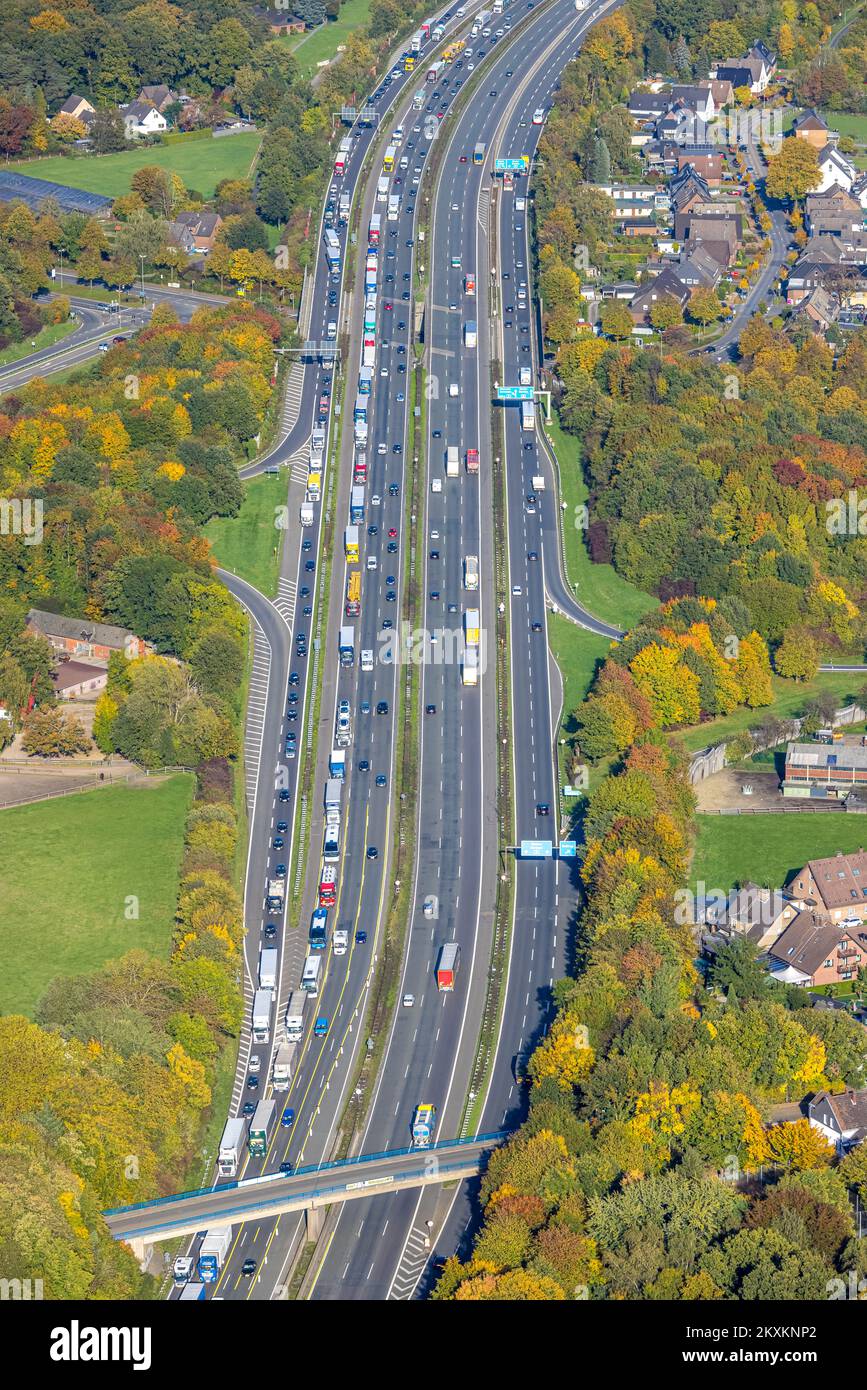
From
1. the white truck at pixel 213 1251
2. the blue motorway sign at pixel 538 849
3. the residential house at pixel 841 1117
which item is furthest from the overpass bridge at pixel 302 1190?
the blue motorway sign at pixel 538 849

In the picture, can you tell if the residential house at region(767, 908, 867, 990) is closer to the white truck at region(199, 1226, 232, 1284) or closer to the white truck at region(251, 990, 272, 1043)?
the white truck at region(251, 990, 272, 1043)

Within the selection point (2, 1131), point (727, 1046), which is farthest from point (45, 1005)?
point (727, 1046)

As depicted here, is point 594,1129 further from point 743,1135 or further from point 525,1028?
point 525,1028

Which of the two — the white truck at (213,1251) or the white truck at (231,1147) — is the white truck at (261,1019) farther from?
the white truck at (213,1251)

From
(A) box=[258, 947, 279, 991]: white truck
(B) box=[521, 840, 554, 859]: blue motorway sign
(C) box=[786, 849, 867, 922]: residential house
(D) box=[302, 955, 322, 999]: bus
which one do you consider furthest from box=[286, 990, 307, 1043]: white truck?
(C) box=[786, 849, 867, 922]: residential house

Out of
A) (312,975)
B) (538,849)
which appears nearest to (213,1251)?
(312,975)
